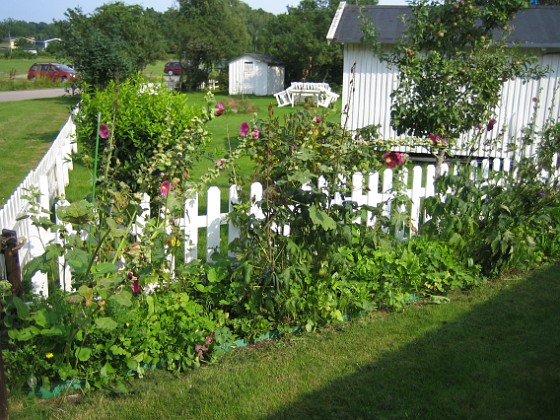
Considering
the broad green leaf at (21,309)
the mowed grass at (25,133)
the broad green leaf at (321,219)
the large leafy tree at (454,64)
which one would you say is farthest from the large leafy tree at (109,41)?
the broad green leaf at (21,309)

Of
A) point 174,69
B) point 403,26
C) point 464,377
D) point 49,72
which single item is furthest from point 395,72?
point 49,72

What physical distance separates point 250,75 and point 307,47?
11.8 feet

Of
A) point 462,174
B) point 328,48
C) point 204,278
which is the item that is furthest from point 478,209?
point 328,48

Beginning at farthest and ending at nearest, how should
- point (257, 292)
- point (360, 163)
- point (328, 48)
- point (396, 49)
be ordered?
1. point (328, 48)
2. point (396, 49)
3. point (360, 163)
4. point (257, 292)

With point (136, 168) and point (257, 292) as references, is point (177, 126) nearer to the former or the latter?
point (136, 168)

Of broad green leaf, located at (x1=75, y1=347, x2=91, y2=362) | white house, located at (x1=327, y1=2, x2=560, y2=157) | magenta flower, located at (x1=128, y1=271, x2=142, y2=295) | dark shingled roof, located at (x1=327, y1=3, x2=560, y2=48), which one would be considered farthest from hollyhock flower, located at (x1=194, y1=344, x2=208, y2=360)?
dark shingled roof, located at (x1=327, y1=3, x2=560, y2=48)

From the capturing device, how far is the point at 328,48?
3281 cm

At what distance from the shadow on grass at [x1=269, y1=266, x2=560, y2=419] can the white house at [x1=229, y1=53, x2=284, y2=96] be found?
29.0 metres

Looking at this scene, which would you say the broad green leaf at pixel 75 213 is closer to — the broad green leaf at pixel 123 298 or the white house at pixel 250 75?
the broad green leaf at pixel 123 298

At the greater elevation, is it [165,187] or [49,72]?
[49,72]

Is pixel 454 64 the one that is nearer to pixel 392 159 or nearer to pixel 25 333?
pixel 392 159

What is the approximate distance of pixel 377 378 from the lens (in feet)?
11.6

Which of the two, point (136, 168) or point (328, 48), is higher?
point (328, 48)

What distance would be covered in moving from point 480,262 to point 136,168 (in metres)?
3.61
